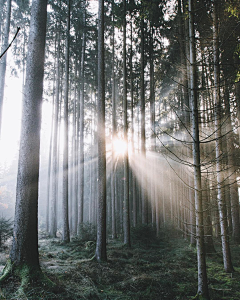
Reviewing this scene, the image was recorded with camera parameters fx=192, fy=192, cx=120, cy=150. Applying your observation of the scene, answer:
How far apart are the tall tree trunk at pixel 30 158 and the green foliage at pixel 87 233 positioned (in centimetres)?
773

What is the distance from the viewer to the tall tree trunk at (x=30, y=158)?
16.1 feet

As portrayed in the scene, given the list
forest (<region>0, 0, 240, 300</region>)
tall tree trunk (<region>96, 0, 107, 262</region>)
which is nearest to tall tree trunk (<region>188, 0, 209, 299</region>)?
forest (<region>0, 0, 240, 300</region>)

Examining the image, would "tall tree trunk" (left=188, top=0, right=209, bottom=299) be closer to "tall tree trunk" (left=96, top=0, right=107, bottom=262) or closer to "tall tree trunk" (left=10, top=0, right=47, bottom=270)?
"tall tree trunk" (left=10, top=0, right=47, bottom=270)

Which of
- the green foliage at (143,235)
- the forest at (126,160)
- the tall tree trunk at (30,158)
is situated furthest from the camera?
the green foliage at (143,235)

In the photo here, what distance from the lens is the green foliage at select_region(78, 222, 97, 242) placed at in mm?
12266

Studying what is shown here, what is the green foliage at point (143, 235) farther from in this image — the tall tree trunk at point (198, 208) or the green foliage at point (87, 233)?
the tall tree trunk at point (198, 208)

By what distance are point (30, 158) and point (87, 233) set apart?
352 inches

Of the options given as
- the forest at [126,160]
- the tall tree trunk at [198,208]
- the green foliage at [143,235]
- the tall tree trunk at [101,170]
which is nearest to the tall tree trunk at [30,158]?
the forest at [126,160]

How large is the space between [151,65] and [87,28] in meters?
5.61

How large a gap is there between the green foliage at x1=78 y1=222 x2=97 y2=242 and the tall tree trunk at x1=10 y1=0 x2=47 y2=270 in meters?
7.73

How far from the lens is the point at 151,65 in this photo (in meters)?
15.8

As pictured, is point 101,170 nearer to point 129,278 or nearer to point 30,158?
point 30,158

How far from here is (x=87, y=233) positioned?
12.5 metres

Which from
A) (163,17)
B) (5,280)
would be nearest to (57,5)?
(163,17)
